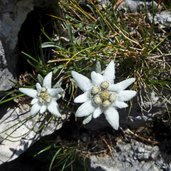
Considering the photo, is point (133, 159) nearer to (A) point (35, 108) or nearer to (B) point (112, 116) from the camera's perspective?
(B) point (112, 116)

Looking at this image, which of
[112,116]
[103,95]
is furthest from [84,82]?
[112,116]

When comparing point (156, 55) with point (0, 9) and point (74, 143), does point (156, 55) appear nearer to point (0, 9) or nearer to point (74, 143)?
point (74, 143)

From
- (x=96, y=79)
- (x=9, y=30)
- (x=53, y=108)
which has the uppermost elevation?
(x=9, y=30)

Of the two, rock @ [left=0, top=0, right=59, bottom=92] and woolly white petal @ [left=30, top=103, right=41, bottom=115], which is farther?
rock @ [left=0, top=0, right=59, bottom=92]

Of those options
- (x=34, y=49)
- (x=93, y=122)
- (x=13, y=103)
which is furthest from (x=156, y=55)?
(x=13, y=103)

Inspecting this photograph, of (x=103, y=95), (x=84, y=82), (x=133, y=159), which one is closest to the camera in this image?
(x=103, y=95)

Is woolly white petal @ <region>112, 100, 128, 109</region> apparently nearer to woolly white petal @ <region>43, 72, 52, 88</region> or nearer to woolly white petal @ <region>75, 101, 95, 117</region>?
woolly white petal @ <region>75, 101, 95, 117</region>

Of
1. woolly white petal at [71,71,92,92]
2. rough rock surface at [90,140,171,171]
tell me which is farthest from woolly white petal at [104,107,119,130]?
rough rock surface at [90,140,171,171]
